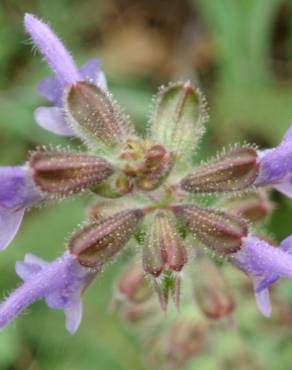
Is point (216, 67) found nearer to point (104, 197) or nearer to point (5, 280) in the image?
point (5, 280)

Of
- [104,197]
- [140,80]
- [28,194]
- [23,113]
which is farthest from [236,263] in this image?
[140,80]

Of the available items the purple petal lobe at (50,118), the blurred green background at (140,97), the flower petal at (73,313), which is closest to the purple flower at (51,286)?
the flower petal at (73,313)

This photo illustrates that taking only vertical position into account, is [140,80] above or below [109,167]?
above

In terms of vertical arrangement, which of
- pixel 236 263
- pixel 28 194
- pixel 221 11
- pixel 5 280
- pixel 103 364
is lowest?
pixel 236 263

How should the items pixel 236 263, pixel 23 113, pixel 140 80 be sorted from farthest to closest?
pixel 140 80 → pixel 23 113 → pixel 236 263

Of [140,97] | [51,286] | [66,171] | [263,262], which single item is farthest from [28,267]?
[140,97]

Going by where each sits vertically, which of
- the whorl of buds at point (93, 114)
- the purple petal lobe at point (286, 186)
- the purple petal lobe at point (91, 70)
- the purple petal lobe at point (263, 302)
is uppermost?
the purple petal lobe at point (91, 70)

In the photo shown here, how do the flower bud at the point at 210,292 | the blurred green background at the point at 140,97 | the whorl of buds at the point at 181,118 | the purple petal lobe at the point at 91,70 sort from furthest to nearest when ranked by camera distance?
the blurred green background at the point at 140,97 < the flower bud at the point at 210,292 < the purple petal lobe at the point at 91,70 < the whorl of buds at the point at 181,118

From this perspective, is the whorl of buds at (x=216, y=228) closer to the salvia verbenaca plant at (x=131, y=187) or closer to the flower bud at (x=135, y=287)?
the salvia verbenaca plant at (x=131, y=187)
